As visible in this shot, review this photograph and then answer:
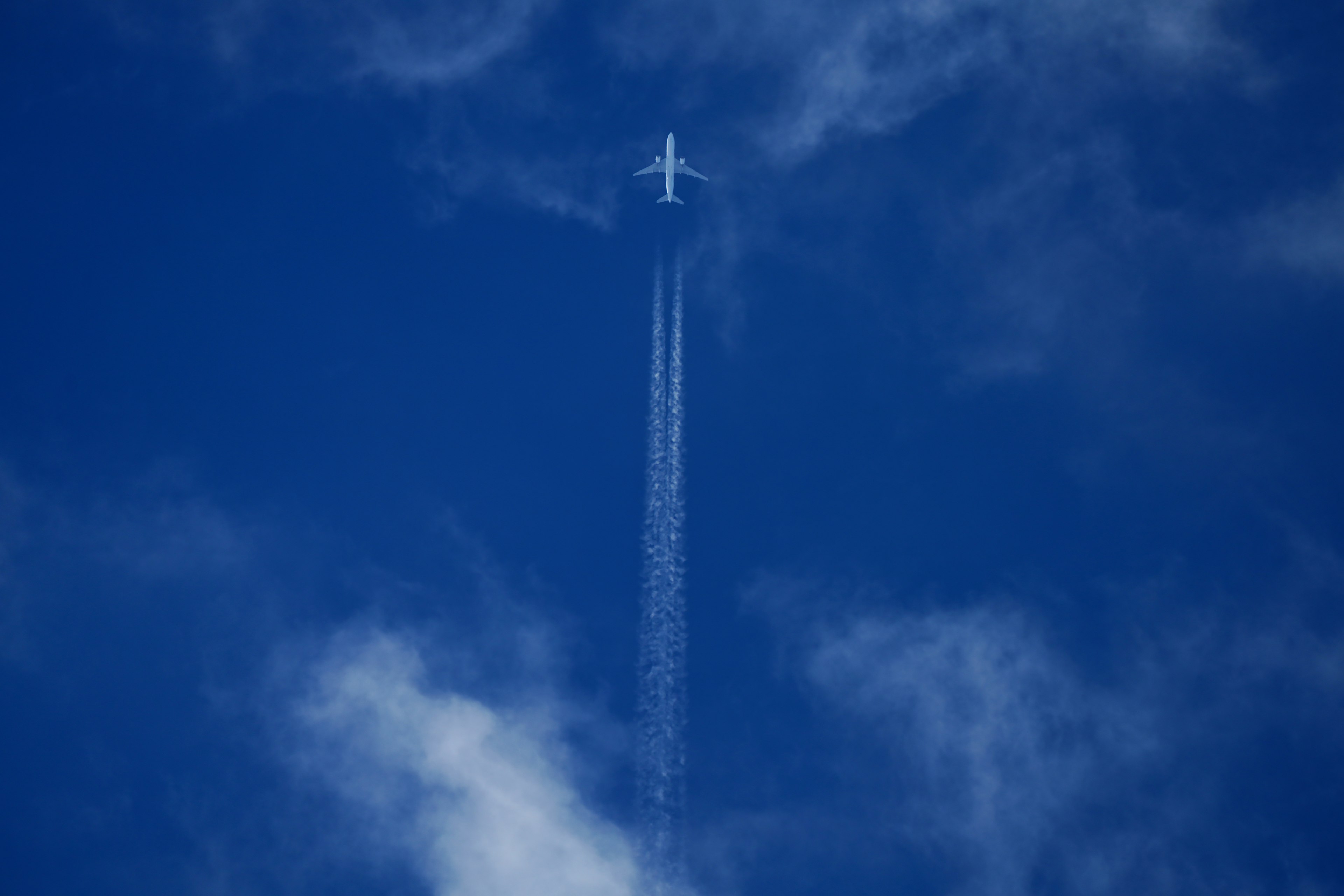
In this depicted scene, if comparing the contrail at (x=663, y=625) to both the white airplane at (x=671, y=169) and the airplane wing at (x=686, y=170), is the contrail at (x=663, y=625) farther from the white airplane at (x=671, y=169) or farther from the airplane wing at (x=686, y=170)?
the airplane wing at (x=686, y=170)

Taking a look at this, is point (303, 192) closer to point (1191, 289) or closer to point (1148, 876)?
point (1191, 289)

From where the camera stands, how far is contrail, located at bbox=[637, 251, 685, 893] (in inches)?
5669

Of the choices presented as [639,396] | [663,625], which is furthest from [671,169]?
[663,625]

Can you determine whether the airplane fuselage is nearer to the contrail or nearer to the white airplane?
the white airplane

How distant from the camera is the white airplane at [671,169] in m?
156

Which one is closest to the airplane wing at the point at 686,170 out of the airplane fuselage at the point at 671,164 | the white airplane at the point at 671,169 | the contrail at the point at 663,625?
the white airplane at the point at 671,169

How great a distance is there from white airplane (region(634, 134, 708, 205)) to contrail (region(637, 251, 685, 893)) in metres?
6.48

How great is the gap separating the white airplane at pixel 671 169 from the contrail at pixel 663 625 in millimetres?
6477

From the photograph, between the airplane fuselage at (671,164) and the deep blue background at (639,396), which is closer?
the deep blue background at (639,396)

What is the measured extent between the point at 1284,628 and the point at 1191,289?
38.1m

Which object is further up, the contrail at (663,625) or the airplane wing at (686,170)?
the airplane wing at (686,170)

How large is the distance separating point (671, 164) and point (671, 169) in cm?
54

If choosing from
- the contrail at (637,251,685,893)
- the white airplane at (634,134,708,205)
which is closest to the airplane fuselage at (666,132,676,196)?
the white airplane at (634,134,708,205)

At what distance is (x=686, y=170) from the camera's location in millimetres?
156875
